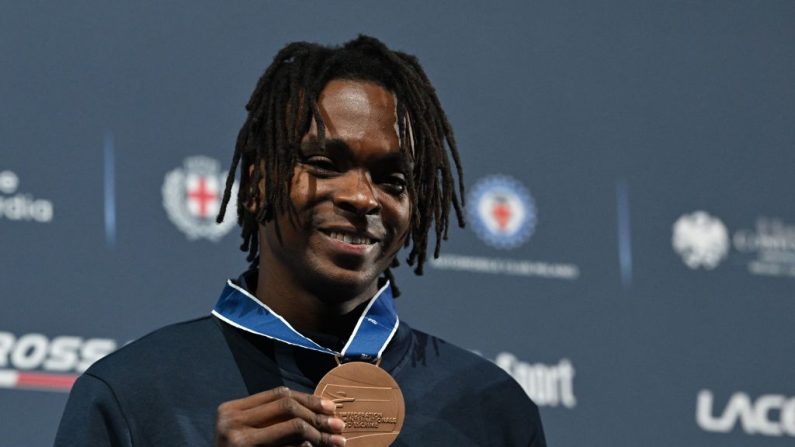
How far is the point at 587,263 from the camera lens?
2.35m

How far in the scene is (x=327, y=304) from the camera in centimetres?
120

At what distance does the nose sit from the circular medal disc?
137 mm

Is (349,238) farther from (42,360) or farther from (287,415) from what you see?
(42,360)

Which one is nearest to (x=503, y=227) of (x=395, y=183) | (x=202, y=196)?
(x=202, y=196)

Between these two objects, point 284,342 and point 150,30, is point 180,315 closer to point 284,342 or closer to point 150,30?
point 150,30

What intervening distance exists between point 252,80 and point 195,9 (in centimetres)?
15

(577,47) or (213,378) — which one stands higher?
(577,47)

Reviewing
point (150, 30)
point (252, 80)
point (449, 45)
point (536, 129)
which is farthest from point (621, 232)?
point (150, 30)

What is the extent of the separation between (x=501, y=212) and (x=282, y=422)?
4.31ft

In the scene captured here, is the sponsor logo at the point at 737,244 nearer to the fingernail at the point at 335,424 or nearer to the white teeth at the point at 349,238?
the white teeth at the point at 349,238

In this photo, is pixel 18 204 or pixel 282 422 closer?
pixel 282 422

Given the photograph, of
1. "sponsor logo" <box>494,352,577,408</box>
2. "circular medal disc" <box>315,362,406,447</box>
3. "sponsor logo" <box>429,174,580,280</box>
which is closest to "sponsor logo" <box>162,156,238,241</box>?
"sponsor logo" <box>429,174,580,280</box>

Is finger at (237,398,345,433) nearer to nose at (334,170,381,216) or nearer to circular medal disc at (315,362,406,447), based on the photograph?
circular medal disc at (315,362,406,447)

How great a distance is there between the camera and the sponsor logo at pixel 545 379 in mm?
2230
